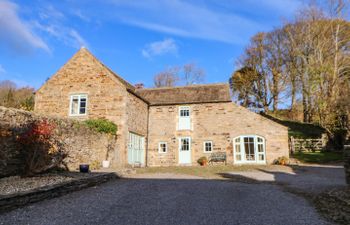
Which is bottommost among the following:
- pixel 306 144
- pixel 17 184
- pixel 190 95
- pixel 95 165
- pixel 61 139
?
pixel 17 184

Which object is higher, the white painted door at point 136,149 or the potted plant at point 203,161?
the white painted door at point 136,149

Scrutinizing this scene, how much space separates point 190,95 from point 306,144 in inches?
542

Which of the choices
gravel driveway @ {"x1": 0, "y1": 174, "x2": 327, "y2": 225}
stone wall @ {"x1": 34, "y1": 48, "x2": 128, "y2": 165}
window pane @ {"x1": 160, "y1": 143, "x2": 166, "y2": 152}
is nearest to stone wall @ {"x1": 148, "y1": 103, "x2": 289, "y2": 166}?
window pane @ {"x1": 160, "y1": 143, "x2": 166, "y2": 152}

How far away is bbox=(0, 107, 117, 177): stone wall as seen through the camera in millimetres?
9281

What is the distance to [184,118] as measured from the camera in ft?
72.0

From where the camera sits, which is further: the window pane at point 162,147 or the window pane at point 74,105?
the window pane at point 162,147

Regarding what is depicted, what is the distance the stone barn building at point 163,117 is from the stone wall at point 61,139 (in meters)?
1.88

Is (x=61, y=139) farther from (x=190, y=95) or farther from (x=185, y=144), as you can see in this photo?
(x=190, y=95)

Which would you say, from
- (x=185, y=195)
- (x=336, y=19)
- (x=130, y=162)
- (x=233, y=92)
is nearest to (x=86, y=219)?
(x=185, y=195)

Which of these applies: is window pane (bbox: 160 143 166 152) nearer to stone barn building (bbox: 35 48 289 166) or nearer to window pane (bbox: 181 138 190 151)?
stone barn building (bbox: 35 48 289 166)

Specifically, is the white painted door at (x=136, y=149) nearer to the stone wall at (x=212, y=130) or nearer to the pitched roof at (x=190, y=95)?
the stone wall at (x=212, y=130)

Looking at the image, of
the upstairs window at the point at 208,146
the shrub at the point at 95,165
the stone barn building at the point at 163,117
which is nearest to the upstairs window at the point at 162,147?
the stone barn building at the point at 163,117

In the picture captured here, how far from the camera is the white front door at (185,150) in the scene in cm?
2120

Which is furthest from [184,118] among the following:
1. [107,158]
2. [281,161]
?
[281,161]
